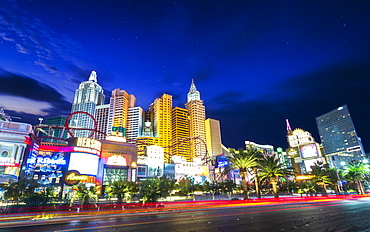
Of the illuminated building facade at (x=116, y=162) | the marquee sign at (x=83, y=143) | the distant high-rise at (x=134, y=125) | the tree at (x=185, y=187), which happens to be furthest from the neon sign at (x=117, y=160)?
the distant high-rise at (x=134, y=125)

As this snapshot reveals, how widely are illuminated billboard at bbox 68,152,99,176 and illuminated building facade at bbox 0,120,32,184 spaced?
62.0 ft

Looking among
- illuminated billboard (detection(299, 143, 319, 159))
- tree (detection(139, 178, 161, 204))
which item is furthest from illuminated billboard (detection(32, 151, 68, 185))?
illuminated billboard (detection(299, 143, 319, 159))

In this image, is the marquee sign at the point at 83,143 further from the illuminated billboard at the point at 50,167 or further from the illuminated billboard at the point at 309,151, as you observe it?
the illuminated billboard at the point at 309,151

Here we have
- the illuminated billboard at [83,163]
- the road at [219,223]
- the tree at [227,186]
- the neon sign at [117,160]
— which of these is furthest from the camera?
the neon sign at [117,160]

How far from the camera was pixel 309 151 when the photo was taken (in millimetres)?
112688

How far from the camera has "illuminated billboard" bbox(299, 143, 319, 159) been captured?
11069cm

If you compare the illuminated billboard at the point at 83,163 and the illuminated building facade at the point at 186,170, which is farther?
the illuminated building facade at the point at 186,170

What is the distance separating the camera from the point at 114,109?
196 m

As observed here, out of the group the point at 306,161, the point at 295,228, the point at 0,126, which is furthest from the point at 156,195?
the point at 306,161

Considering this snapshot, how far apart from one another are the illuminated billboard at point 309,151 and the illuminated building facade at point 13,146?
12931 centimetres

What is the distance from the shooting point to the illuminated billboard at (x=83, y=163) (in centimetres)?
7300

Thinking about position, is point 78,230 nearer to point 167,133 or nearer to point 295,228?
point 295,228

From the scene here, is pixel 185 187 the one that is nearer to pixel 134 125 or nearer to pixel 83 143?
pixel 83 143

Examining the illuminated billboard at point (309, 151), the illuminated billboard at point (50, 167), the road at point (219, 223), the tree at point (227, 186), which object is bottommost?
the road at point (219, 223)
